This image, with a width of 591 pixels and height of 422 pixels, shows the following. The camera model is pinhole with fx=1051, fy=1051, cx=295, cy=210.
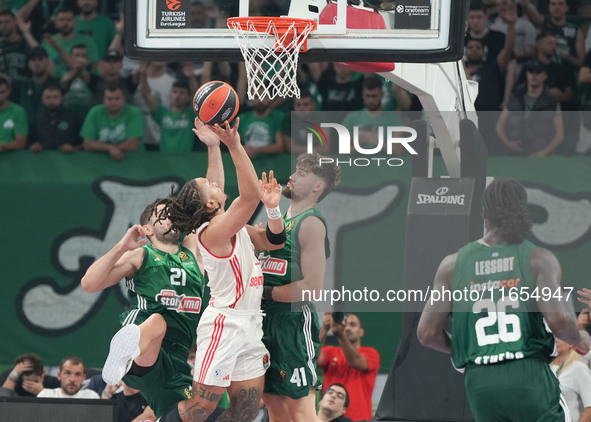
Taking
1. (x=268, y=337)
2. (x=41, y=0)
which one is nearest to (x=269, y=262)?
(x=268, y=337)

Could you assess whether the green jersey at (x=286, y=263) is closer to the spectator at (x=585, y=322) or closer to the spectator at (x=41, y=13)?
the spectator at (x=585, y=322)

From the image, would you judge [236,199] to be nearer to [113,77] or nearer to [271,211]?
[271,211]

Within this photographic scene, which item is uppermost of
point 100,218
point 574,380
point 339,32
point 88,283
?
point 339,32

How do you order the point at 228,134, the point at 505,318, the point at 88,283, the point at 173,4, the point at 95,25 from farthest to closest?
the point at 95,25 → the point at 173,4 → the point at 88,283 → the point at 505,318 → the point at 228,134

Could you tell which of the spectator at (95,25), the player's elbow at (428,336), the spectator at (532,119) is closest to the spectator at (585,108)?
the spectator at (532,119)

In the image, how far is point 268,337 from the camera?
23.7 feet

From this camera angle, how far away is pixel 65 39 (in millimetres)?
12750

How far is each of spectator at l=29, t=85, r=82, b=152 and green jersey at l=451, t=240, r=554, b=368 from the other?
241 inches

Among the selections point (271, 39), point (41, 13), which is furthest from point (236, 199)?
point (41, 13)

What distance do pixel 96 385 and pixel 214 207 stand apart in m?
3.84

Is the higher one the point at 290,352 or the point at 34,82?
the point at 34,82

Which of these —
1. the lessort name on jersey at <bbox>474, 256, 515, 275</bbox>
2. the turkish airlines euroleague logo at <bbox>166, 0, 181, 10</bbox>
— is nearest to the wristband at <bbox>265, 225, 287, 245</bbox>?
the lessort name on jersey at <bbox>474, 256, 515, 275</bbox>

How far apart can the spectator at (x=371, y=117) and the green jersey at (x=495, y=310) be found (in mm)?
3422

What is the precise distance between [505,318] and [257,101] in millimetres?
5840
